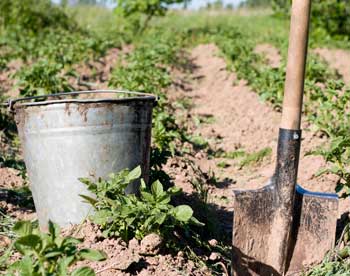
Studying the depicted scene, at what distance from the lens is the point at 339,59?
9.73m

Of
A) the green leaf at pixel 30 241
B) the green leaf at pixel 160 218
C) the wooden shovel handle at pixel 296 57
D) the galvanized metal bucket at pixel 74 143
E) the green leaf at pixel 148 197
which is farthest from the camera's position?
the wooden shovel handle at pixel 296 57

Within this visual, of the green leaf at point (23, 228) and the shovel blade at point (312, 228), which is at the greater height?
the green leaf at point (23, 228)

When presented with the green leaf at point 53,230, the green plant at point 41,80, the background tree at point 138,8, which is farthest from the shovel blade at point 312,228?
the background tree at point 138,8

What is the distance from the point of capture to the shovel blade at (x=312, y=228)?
304 cm

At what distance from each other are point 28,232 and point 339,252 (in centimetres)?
163

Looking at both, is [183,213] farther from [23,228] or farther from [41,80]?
[41,80]

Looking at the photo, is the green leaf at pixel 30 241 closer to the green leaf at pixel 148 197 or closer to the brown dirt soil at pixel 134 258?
the brown dirt soil at pixel 134 258

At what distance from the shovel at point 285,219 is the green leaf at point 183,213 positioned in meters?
0.50

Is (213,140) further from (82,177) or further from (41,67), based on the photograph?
(82,177)

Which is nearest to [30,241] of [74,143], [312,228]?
[74,143]

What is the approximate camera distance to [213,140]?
18.8ft

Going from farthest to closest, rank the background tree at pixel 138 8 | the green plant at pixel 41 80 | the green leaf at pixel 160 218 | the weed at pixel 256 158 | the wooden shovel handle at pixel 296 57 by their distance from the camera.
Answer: the background tree at pixel 138 8 → the green plant at pixel 41 80 → the weed at pixel 256 158 → the wooden shovel handle at pixel 296 57 → the green leaf at pixel 160 218

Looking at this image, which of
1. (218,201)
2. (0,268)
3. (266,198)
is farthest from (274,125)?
(0,268)

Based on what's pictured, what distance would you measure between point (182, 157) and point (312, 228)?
180cm
